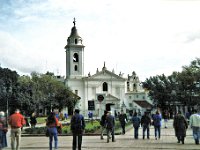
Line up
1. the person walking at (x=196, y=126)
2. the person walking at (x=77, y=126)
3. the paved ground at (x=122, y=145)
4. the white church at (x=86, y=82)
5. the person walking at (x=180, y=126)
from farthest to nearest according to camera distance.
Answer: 1. the white church at (x=86, y=82)
2. the person walking at (x=180, y=126)
3. the person walking at (x=196, y=126)
4. the paved ground at (x=122, y=145)
5. the person walking at (x=77, y=126)

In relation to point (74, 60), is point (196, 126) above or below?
below

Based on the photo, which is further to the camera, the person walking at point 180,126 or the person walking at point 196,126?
the person walking at point 180,126

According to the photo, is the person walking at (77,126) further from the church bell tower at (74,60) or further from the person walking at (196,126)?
the church bell tower at (74,60)

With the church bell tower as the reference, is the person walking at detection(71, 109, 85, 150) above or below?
below

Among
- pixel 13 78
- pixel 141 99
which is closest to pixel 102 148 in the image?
pixel 13 78

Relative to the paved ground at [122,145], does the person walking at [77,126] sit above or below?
above

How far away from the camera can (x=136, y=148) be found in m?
18.0

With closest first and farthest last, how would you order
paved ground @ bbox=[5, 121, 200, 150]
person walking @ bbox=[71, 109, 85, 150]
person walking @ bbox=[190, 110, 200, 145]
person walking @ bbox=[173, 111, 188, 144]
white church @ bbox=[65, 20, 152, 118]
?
person walking @ bbox=[71, 109, 85, 150], paved ground @ bbox=[5, 121, 200, 150], person walking @ bbox=[190, 110, 200, 145], person walking @ bbox=[173, 111, 188, 144], white church @ bbox=[65, 20, 152, 118]

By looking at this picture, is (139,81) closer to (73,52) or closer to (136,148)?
(73,52)

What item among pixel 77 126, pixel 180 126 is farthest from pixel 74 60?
pixel 77 126

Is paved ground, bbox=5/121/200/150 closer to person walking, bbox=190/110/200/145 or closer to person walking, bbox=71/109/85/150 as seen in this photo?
person walking, bbox=190/110/200/145

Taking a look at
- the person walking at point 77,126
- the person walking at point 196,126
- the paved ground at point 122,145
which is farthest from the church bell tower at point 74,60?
the person walking at point 77,126

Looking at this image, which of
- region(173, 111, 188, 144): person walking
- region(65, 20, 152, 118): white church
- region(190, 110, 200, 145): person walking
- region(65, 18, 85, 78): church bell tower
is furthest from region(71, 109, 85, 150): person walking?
region(65, 18, 85, 78): church bell tower

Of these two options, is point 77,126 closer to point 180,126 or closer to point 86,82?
point 180,126
